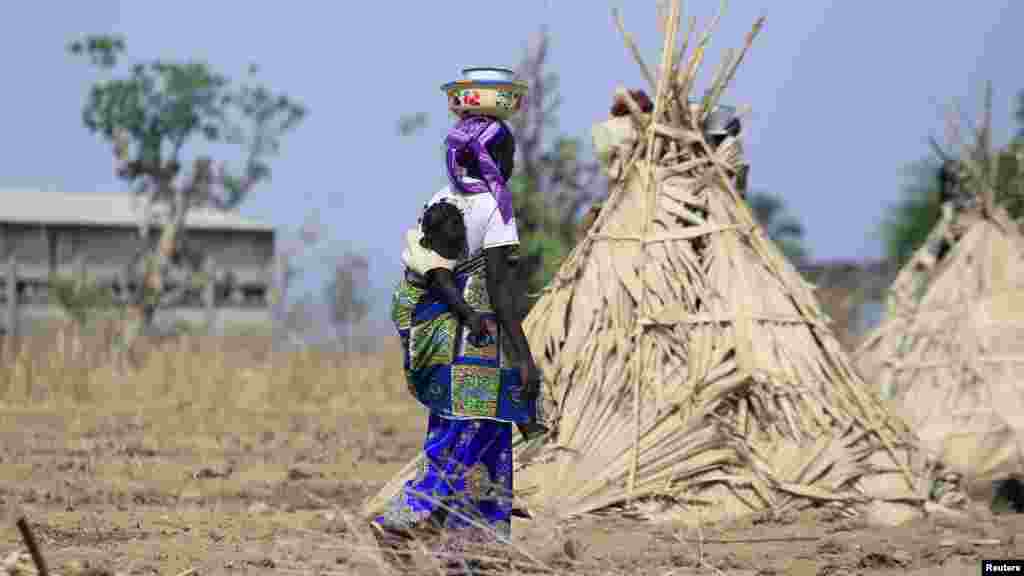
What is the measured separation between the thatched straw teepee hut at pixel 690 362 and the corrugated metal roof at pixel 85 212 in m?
18.1

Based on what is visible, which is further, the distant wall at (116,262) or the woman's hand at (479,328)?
the distant wall at (116,262)

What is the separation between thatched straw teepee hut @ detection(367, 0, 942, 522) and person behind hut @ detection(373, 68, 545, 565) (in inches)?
55.3

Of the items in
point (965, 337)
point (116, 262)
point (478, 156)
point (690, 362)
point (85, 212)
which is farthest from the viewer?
point (85, 212)

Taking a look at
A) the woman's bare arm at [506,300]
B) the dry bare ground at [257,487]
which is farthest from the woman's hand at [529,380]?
the dry bare ground at [257,487]

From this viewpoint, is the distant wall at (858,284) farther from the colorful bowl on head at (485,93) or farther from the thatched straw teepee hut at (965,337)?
the colorful bowl on head at (485,93)

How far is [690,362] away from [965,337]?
349 centimetres

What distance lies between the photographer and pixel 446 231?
14.5 feet

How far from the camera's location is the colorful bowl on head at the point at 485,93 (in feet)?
15.2

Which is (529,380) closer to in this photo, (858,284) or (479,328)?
(479,328)

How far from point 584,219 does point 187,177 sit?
13301 millimetres

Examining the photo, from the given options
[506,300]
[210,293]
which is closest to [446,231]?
[506,300]

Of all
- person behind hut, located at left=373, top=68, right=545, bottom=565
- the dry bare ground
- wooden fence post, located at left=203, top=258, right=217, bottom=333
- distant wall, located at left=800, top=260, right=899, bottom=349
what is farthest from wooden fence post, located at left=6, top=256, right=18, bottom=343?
person behind hut, located at left=373, top=68, right=545, bottom=565

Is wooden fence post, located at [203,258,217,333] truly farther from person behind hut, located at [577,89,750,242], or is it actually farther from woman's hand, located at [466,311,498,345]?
woman's hand, located at [466,311,498,345]

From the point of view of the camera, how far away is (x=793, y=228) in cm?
4219
